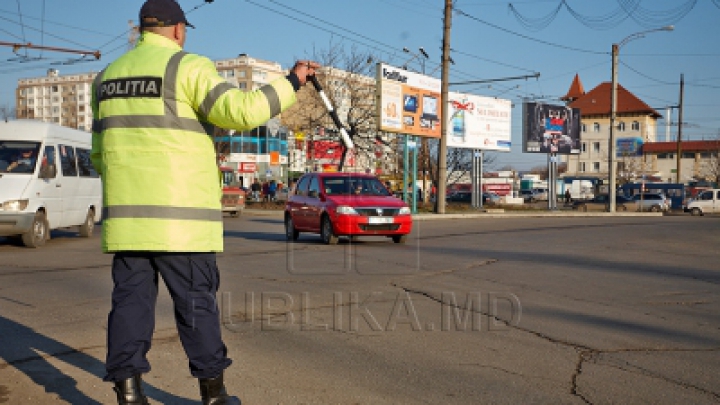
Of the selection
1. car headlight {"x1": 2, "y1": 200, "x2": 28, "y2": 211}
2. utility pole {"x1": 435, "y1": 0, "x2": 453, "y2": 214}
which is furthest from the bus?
car headlight {"x1": 2, "y1": 200, "x2": 28, "y2": 211}

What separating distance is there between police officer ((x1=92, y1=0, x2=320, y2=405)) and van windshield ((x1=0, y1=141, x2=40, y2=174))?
38.4ft

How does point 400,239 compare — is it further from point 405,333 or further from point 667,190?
point 667,190

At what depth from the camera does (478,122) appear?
45344 millimetres

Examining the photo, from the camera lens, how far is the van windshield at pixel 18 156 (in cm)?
1416

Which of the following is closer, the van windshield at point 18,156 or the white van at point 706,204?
the van windshield at point 18,156

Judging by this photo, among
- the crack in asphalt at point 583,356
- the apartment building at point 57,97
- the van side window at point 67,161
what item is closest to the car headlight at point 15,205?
the van side window at point 67,161

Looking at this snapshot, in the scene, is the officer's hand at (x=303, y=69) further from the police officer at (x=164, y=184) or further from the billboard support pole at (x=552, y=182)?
the billboard support pole at (x=552, y=182)

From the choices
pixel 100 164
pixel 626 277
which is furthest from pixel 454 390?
pixel 626 277

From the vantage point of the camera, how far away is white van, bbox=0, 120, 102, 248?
543 inches

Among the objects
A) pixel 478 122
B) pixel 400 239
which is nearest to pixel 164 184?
pixel 400 239

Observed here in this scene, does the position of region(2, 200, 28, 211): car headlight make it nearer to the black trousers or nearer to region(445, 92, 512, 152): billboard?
the black trousers

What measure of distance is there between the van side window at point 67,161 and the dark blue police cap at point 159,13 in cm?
1265

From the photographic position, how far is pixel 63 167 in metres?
15.4

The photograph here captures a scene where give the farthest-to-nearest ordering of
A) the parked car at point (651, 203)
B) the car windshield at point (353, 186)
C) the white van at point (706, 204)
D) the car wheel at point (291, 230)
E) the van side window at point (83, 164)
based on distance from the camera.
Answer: the parked car at point (651, 203), the white van at point (706, 204), the car wheel at point (291, 230), the van side window at point (83, 164), the car windshield at point (353, 186)
